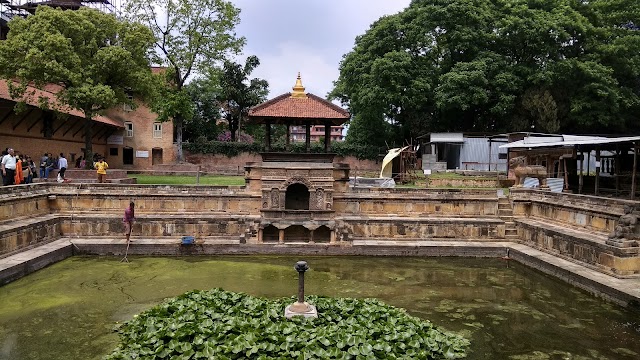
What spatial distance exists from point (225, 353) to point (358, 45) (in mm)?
34656

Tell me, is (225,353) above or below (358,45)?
below

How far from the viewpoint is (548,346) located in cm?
913

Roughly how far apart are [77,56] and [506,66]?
27709mm

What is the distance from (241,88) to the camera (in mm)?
41594

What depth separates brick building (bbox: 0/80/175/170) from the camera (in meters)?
24.6

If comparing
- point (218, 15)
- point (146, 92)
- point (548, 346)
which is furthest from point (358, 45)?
point (548, 346)

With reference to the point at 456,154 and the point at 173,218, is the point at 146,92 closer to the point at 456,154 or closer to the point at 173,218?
the point at 173,218

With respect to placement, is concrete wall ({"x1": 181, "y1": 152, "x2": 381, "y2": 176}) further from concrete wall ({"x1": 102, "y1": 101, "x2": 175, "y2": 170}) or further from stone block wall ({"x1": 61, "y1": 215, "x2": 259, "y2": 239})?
stone block wall ({"x1": 61, "y1": 215, "x2": 259, "y2": 239})

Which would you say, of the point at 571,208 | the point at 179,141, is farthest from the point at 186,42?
the point at 571,208

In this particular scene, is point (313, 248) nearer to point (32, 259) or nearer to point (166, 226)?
point (166, 226)

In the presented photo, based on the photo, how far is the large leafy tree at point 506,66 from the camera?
3253 centimetres

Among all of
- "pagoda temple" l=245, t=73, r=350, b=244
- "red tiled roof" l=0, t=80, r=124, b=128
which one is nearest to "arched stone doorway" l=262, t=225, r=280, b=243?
"pagoda temple" l=245, t=73, r=350, b=244

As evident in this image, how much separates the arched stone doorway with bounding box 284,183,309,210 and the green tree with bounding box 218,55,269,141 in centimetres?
2354

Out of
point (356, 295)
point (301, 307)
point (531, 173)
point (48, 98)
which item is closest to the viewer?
point (301, 307)
